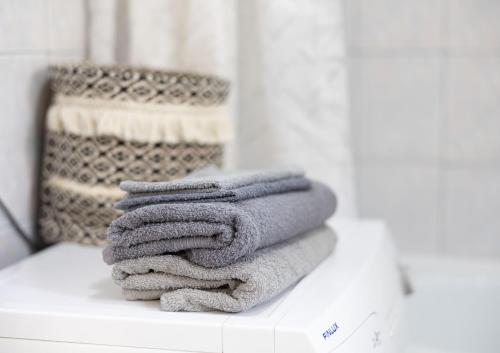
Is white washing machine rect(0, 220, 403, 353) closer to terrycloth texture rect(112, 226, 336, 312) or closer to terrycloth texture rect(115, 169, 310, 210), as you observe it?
terrycloth texture rect(112, 226, 336, 312)

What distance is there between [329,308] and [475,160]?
921mm

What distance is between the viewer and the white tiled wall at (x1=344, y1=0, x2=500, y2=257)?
1.59m

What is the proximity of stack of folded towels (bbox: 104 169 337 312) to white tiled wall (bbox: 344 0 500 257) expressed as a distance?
0.79m

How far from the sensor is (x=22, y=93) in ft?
3.84

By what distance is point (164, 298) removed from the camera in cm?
82

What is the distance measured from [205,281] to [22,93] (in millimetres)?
530

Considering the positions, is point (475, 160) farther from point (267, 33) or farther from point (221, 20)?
point (221, 20)

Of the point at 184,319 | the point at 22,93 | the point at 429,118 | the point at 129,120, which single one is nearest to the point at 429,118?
the point at 429,118


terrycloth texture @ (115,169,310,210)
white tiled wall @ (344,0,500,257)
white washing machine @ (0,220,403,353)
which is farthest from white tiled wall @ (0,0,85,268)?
white tiled wall @ (344,0,500,257)

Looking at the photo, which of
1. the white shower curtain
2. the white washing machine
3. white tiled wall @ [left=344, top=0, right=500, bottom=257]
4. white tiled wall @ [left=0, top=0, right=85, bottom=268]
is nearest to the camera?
the white washing machine

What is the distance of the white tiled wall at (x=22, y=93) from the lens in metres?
1.12

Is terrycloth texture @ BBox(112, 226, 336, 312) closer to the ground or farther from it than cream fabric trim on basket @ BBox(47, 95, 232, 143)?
closer to the ground

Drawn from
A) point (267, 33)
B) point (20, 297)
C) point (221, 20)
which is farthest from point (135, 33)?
point (20, 297)

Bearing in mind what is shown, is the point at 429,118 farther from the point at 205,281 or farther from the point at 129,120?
the point at 205,281
